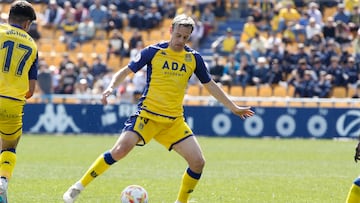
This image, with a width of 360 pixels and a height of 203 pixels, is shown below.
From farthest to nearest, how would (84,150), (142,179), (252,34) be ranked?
(252,34) → (84,150) → (142,179)

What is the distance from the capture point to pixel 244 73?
30.1 meters

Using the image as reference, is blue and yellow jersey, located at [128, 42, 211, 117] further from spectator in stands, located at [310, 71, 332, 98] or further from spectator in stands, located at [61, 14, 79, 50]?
spectator in stands, located at [61, 14, 79, 50]

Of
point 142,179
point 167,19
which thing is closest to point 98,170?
point 142,179

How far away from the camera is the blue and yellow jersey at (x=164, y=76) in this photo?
36.2 feet

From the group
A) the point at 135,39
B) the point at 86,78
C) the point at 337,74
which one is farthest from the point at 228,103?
the point at 135,39

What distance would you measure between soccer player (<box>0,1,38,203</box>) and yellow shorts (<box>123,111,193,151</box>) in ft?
4.25

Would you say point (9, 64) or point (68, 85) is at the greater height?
point (9, 64)

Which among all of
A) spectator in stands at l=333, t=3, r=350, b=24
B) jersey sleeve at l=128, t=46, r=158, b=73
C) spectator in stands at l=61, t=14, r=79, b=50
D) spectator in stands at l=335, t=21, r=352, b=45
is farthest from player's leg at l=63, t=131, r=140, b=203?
spectator in stands at l=61, t=14, r=79, b=50

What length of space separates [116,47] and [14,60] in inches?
905

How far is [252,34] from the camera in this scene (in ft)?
107

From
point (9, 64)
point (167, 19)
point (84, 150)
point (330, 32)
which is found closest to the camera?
point (9, 64)

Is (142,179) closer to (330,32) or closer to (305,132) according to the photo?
(305,132)

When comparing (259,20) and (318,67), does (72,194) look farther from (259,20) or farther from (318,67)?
(259,20)

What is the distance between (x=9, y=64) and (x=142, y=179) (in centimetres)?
547
